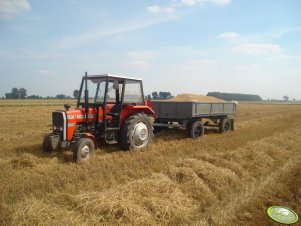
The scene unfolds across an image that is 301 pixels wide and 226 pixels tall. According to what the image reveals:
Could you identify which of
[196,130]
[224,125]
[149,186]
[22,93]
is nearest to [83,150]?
[149,186]

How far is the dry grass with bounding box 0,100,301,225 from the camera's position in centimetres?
A: 420

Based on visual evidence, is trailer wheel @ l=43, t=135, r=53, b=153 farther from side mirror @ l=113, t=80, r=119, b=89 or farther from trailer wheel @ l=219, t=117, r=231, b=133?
trailer wheel @ l=219, t=117, r=231, b=133

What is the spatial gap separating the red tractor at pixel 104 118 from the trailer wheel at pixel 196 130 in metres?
2.30

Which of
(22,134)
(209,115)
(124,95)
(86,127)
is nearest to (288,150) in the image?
(209,115)

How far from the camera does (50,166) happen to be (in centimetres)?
661

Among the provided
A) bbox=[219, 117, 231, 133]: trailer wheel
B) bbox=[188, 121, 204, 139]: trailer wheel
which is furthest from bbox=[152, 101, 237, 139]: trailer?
bbox=[219, 117, 231, 133]: trailer wheel

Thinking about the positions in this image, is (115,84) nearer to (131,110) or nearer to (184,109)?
(131,110)

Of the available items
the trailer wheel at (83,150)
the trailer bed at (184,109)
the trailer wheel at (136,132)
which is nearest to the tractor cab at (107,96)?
the trailer wheel at (136,132)

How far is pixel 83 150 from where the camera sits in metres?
7.04

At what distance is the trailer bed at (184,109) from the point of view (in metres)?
10.4

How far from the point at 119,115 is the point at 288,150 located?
5171mm

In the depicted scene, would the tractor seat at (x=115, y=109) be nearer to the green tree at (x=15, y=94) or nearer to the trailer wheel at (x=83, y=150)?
the trailer wheel at (x=83, y=150)

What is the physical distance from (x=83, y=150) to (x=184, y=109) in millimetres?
4567

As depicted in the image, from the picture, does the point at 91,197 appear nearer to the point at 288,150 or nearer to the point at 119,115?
the point at 119,115
